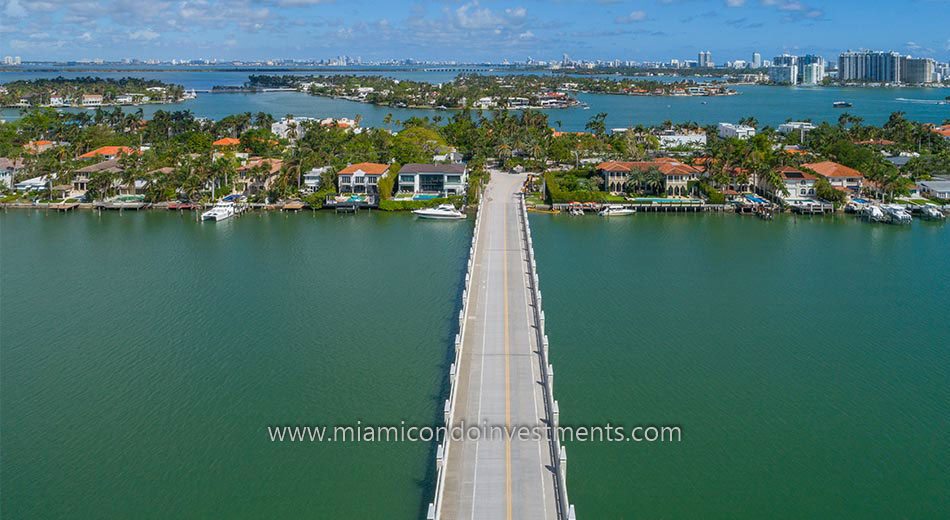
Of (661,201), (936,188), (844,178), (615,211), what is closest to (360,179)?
(615,211)

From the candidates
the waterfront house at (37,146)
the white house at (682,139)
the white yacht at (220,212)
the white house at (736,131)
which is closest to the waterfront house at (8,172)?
the waterfront house at (37,146)

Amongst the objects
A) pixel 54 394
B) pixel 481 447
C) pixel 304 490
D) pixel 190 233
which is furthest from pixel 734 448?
pixel 190 233

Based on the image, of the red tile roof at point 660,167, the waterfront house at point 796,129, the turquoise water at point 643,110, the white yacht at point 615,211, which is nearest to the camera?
the white yacht at point 615,211

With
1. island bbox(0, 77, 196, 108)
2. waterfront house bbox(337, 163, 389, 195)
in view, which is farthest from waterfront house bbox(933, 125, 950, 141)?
island bbox(0, 77, 196, 108)

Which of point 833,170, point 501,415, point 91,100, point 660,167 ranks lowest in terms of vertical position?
point 501,415

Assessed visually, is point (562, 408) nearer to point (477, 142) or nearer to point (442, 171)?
point (442, 171)

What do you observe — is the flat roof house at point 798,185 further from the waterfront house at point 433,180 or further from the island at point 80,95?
the island at point 80,95

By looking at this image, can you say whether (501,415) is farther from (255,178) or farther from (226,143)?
(226,143)
